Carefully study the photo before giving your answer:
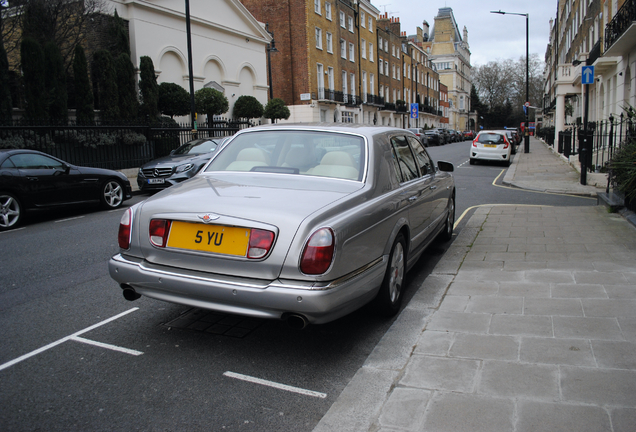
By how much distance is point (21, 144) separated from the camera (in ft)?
52.0

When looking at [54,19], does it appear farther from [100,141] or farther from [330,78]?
[330,78]

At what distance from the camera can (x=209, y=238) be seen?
329 cm

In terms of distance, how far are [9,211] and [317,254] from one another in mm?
8357

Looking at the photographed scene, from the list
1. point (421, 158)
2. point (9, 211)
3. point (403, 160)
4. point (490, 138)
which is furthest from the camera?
point (490, 138)

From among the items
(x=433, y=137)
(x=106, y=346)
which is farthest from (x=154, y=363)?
(x=433, y=137)

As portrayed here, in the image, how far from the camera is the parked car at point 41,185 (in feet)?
30.3

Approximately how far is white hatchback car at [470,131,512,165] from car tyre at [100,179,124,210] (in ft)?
55.7

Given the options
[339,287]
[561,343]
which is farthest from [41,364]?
[561,343]

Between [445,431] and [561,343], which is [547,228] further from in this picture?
[445,431]

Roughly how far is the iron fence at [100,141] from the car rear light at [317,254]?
15.4 metres

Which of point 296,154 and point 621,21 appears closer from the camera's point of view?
point 296,154

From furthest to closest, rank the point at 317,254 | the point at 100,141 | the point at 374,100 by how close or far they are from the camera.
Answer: the point at 374,100
the point at 100,141
the point at 317,254

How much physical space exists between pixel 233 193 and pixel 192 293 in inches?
30.5

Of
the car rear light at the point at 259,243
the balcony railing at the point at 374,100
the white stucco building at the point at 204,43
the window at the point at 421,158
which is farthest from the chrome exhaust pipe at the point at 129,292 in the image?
the balcony railing at the point at 374,100
